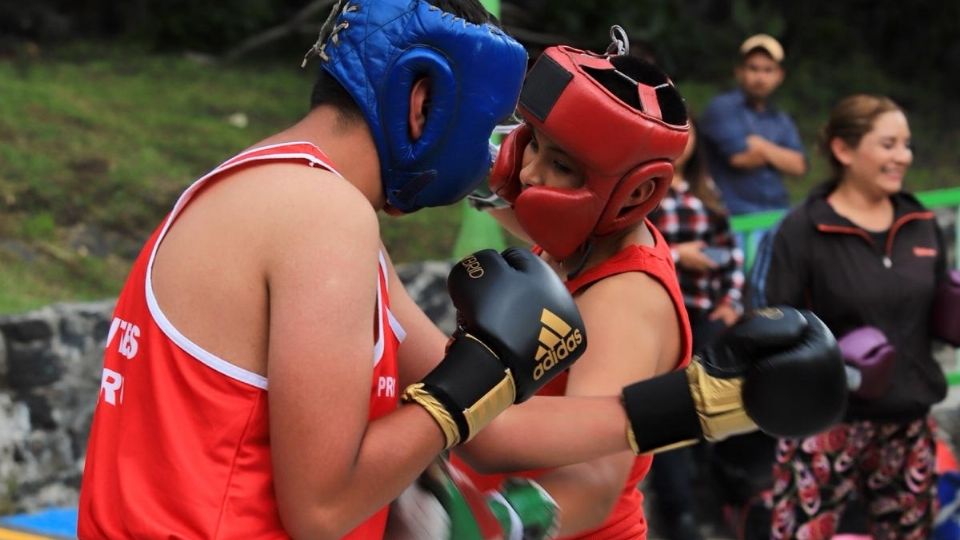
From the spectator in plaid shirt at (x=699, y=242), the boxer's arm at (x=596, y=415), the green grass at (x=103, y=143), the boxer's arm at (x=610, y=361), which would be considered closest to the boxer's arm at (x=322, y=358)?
the boxer's arm at (x=596, y=415)

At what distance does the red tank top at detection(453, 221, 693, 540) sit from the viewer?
2623 mm

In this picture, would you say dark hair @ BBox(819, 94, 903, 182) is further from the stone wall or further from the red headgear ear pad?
the stone wall

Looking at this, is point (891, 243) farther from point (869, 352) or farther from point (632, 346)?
point (632, 346)

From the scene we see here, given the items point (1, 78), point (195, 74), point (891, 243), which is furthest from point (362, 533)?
point (195, 74)

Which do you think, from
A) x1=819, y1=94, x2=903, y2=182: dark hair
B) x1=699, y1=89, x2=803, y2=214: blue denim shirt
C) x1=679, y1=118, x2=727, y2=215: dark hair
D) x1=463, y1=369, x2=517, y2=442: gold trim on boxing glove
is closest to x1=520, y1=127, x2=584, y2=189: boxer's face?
x1=463, y1=369, x2=517, y2=442: gold trim on boxing glove

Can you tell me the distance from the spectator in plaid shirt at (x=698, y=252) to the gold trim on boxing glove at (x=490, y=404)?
3499 mm

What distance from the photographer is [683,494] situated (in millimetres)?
5520

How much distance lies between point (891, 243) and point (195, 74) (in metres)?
6.05

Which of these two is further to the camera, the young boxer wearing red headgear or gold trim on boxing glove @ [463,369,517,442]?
the young boxer wearing red headgear

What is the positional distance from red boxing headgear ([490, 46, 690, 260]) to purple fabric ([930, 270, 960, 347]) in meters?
2.46

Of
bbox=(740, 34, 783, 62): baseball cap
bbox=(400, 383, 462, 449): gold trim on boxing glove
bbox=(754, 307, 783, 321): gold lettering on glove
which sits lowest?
bbox=(740, 34, 783, 62): baseball cap

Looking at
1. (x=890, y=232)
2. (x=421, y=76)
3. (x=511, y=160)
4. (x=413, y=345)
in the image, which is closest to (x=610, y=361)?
(x=413, y=345)

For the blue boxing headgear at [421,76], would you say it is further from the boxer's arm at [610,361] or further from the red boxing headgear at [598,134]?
the boxer's arm at [610,361]

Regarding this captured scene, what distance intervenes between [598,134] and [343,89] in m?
0.57
